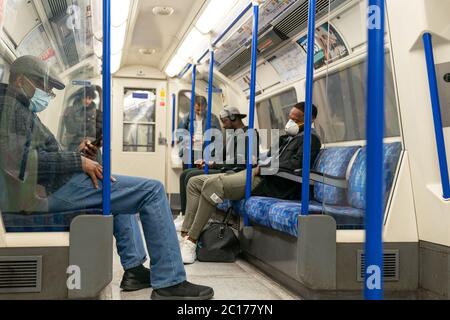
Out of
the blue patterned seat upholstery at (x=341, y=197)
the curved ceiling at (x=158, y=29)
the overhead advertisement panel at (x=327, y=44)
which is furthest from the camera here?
the curved ceiling at (x=158, y=29)

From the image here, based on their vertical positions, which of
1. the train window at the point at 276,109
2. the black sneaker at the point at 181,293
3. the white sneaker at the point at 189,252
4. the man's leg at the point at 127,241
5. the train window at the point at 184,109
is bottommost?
the black sneaker at the point at 181,293

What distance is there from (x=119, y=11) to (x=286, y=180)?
3.10 metres

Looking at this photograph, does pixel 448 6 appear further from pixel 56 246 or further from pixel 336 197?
pixel 56 246

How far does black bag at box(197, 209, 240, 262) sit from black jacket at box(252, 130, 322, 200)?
1.51ft

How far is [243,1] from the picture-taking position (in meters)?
5.09

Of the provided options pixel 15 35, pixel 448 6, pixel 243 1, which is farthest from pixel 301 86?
pixel 15 35

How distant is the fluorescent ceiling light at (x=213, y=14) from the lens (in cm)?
528

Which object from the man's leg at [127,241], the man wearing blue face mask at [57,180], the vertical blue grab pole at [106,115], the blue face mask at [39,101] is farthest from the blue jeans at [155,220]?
the blue face mask at [39,101]

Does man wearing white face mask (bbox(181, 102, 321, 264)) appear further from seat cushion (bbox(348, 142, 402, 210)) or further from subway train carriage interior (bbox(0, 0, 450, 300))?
seat cushion (bbox(348, 142, 402, 210))

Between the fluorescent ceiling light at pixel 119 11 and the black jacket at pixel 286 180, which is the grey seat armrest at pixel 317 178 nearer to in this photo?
the black jacket at pixel 286 180

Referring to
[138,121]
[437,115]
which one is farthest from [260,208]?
[138,121]

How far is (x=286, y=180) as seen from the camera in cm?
392

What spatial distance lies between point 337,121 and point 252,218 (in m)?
1.18

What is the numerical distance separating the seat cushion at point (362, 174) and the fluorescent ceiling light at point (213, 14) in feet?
9.59
